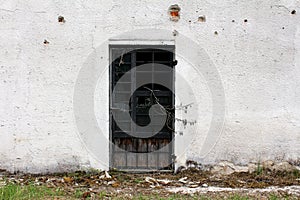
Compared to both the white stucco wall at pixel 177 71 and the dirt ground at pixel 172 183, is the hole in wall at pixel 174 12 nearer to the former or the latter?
the white stucco wall at pixel 177 71

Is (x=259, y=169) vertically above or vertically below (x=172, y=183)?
above

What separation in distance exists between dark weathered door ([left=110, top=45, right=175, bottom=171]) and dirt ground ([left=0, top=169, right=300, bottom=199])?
197 millimetres

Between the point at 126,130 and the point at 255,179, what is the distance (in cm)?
184

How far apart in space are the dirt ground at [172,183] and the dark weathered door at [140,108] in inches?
7.7

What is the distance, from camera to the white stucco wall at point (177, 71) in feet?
20.1

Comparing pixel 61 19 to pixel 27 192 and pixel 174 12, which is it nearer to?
pixel 174 12

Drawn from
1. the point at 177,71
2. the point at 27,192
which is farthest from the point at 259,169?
the point at 27,192

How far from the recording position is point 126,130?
20.9 feet

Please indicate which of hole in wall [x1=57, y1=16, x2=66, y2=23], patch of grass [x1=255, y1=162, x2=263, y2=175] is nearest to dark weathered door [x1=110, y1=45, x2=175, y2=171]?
hole in wall [x1=57, y1=16, x2=66, y2=23]

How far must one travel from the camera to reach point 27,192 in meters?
5.23

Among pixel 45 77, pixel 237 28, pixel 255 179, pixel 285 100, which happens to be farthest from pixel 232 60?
pixel 45 77

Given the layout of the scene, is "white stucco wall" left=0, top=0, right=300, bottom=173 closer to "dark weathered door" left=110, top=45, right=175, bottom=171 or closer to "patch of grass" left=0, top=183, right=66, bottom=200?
"dark weathered door" left=110, top=45, right=175, bottom=171

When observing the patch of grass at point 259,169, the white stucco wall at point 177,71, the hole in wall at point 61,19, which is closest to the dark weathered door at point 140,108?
the white stucco wall at point 177,71

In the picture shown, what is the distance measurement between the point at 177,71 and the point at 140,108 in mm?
721
